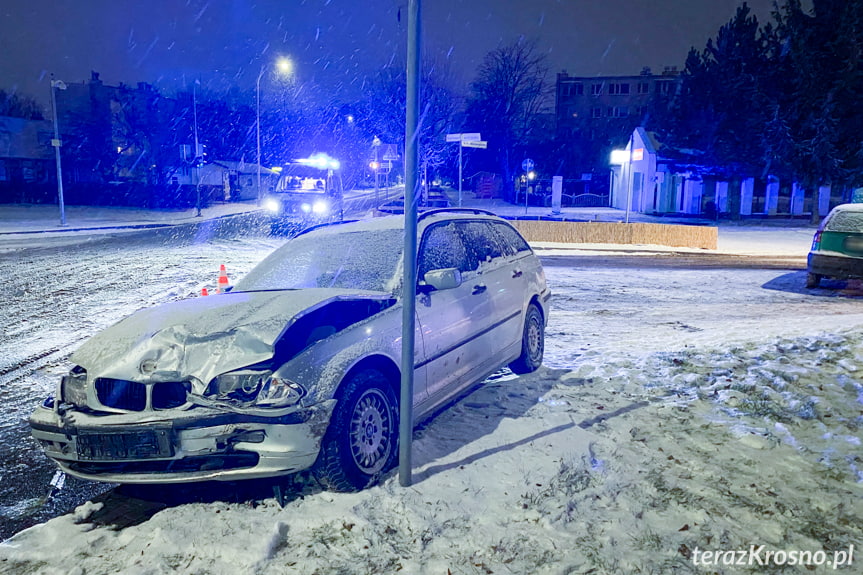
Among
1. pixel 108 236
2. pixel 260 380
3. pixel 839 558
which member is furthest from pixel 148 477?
pixel 108 236

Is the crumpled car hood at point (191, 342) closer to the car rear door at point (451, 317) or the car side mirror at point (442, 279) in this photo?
the car side mirror at point (442, 279)

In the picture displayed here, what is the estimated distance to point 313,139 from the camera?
67188mm

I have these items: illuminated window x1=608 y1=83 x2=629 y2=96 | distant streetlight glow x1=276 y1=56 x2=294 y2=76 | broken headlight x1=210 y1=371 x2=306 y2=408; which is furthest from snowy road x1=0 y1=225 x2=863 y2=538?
illuminated window x1=608 y1=83 x2=629 y2=96

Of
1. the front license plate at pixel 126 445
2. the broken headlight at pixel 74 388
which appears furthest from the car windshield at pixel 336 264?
the front license plate at pixel 126 445

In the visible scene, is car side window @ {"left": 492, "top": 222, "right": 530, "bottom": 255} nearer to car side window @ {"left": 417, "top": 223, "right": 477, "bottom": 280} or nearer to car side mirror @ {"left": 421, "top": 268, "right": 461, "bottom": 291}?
car side window @ {"left": 417, "top": 223, "right": 477, "bottom": 280}

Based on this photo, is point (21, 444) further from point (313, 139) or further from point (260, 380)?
point (313, 139)

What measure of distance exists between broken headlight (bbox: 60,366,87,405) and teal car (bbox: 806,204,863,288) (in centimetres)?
1204

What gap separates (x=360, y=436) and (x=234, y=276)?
421 inches

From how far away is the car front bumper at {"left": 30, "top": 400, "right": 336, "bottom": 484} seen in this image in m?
3.67

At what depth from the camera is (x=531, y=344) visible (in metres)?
6.82

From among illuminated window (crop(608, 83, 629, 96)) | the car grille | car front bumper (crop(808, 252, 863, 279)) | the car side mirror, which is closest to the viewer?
the car grille

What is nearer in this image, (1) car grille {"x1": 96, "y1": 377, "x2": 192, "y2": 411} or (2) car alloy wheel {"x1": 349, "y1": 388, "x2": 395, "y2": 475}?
(1) car grille {"x1": 96, "y1": 377, "x2": 192, "y2": 411}

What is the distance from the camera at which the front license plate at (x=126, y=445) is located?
3.66 meters

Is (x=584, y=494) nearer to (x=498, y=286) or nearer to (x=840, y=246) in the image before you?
(x=498, y=286)
